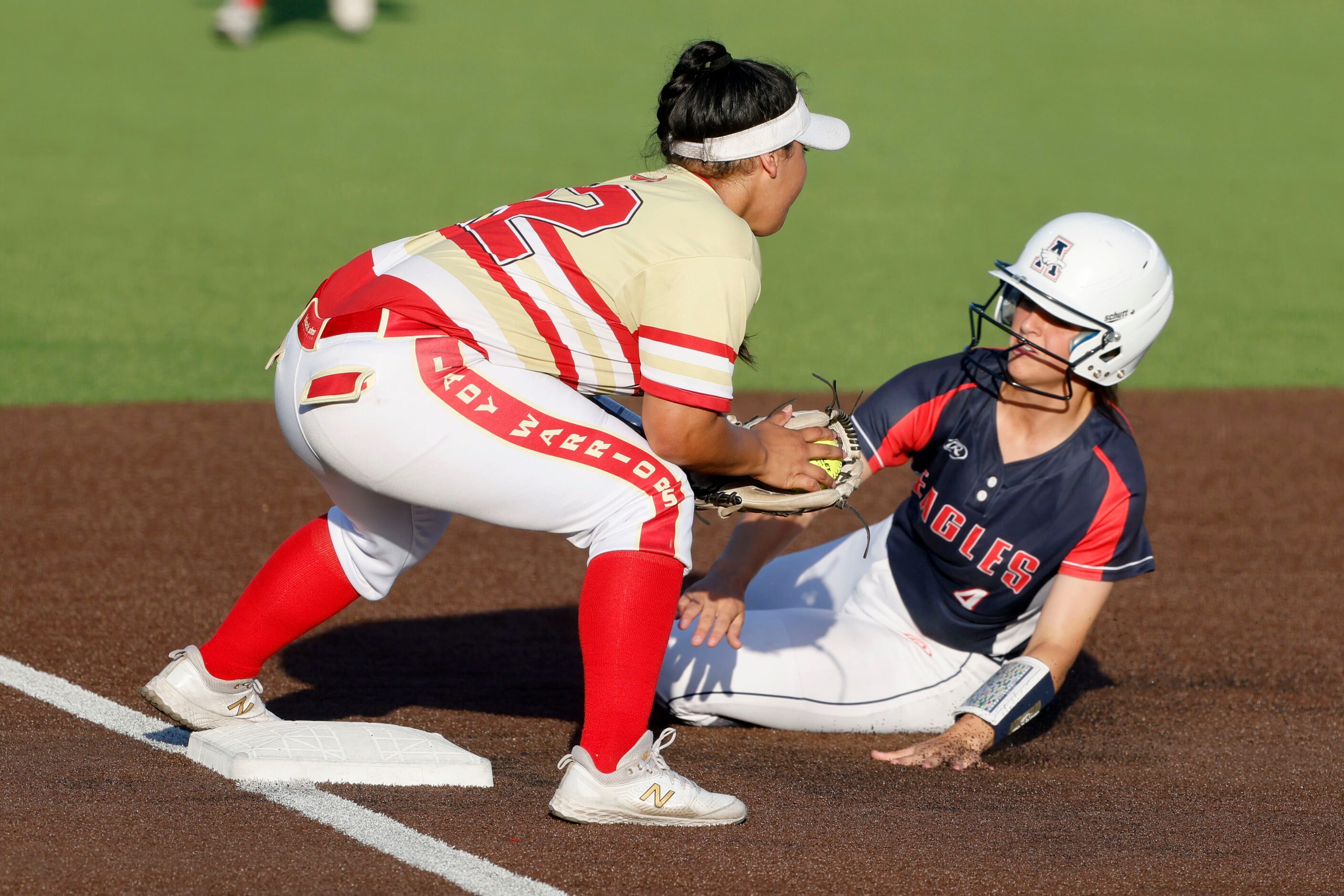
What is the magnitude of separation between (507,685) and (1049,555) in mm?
1731

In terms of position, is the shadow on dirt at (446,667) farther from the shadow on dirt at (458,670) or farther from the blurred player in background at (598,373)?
the blurred player in background at (598,373)

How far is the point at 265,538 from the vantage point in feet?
20.2

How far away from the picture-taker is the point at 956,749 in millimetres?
3887

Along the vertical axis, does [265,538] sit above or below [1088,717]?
below

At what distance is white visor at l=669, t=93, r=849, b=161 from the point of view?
325 cm

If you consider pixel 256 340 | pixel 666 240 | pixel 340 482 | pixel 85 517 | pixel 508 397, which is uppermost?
pixel 666 240

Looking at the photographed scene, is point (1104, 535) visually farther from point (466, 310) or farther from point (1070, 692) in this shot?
point (466, 310)

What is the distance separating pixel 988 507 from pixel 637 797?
1.50 meters

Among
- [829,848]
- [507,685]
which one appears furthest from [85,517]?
[829,848]

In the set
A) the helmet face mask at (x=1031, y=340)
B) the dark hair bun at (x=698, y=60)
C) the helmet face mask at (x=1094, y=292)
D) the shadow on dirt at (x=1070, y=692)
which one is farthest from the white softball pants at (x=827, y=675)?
the dark hair bun at (x=698, y=60)

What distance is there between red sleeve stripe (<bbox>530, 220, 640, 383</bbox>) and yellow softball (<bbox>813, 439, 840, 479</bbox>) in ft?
1.93

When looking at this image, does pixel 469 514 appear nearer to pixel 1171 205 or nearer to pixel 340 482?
pixel 340 482

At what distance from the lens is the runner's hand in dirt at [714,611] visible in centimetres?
379

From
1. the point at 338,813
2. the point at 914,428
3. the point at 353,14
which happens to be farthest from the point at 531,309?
the point at 353,14
